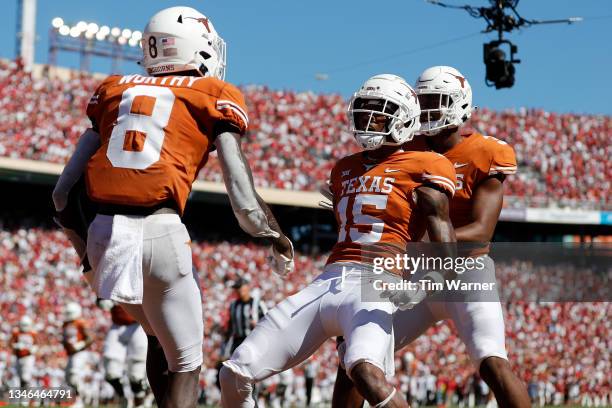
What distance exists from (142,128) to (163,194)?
0.30m

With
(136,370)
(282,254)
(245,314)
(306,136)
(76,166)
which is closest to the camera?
(282,254)

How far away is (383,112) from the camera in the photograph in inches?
192

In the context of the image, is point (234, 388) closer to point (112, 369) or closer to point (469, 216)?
point (469, 216)

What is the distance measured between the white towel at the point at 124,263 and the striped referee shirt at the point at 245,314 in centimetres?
713

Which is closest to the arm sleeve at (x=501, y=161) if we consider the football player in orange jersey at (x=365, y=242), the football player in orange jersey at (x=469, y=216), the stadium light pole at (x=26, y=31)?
the football player in orange jersey at (x=469, y=216)

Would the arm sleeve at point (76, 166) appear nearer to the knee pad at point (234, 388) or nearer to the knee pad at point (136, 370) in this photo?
the knee pad at point (234, 388)

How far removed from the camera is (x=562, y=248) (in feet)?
29.9

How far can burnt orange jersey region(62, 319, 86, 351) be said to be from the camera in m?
10.6

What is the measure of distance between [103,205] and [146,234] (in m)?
0.27

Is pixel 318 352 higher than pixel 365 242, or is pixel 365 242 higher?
pixel 365 242

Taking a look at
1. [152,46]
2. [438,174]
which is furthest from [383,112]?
[152,46]

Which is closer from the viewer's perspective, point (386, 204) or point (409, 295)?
point (409, 295)

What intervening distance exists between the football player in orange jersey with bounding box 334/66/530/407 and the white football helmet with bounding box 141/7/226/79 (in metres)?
1.70

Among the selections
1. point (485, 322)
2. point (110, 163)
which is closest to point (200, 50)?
point (110, 163)
